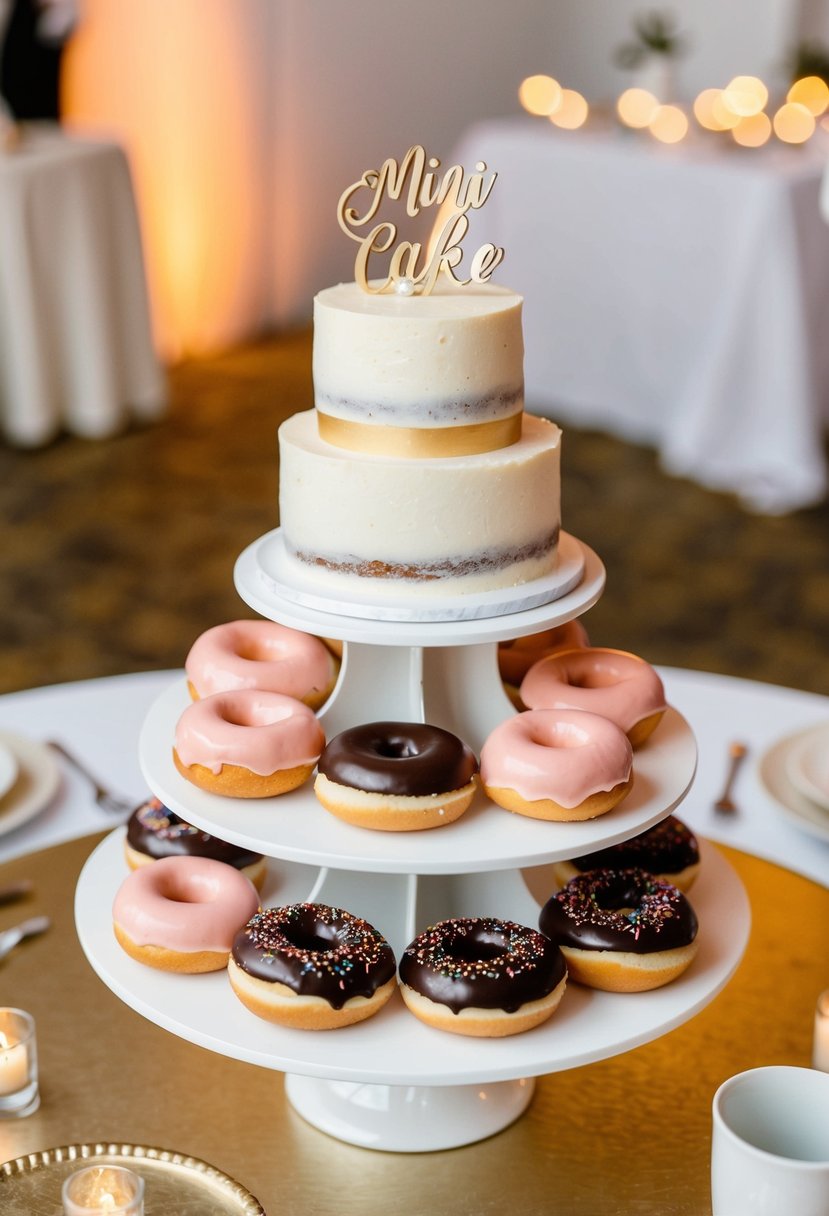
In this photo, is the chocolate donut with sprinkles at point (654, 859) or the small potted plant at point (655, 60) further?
the small potted plant at point (655, 60)

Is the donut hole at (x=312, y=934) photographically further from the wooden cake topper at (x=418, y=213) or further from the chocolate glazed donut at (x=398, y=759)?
the wooden cake topper at (x=418, y=213)

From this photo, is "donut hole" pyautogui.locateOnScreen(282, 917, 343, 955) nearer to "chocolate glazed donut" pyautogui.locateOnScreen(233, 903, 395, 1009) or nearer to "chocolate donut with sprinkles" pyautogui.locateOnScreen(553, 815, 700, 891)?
"chocolate glazed donut" pyautogui.locateOnScreen(233, 903, 395, 1009)

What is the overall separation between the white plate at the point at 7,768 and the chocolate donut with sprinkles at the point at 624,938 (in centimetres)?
62

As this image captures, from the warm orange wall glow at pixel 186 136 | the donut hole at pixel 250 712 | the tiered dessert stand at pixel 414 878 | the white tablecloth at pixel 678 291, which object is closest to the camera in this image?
the tiered dessert stand at pixel 414 878

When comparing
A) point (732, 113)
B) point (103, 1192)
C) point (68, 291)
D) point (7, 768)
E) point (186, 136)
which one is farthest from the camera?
point (186, 136)

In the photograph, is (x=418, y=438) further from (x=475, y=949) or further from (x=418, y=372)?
(x=475, y=949)

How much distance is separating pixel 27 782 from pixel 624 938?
28.4 inches

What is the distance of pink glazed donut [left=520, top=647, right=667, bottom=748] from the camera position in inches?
46.1

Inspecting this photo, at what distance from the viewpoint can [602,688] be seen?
1207 mm

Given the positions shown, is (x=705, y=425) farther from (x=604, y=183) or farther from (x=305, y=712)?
(x=305, y=712)

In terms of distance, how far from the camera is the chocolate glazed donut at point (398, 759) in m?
1.03

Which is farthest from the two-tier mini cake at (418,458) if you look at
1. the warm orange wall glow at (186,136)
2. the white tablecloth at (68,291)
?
the warm orange wall glow at (186,136)

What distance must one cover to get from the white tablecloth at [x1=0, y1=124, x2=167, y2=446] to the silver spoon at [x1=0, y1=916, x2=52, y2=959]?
132 inches

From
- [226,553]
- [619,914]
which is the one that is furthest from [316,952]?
[226,553]
